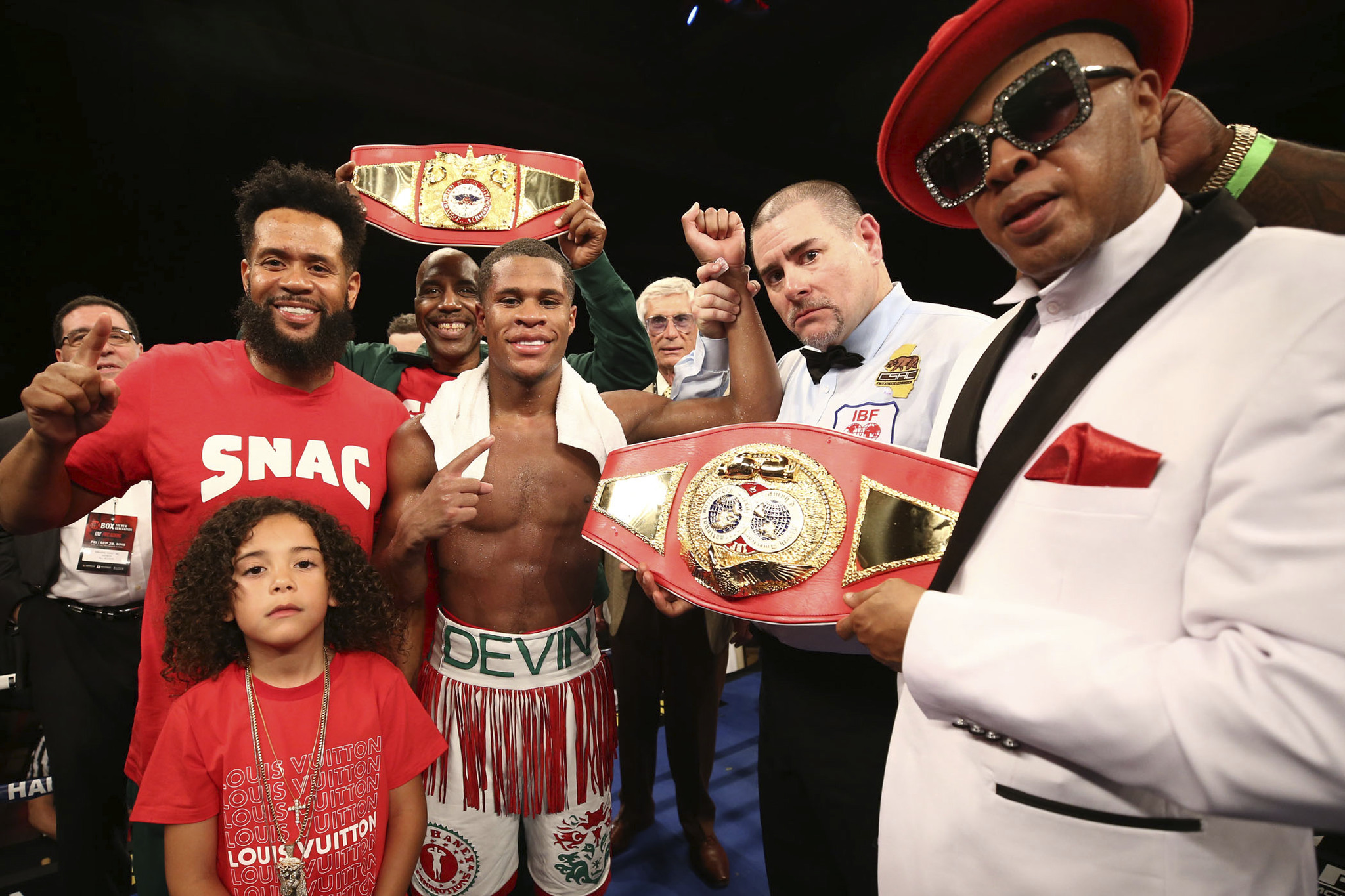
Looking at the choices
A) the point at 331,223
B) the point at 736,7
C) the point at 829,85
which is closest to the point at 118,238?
the point at 331,223

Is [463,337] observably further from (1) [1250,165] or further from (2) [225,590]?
(1) [1250,165]

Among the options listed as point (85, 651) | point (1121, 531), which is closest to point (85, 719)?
point (85, 651)

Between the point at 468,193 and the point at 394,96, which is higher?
the point at 394,96

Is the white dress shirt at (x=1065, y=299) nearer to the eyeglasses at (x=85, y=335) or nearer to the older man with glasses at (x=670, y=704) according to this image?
the older man with glasses at (x=670, y=704)

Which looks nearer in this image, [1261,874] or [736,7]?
[1261,874]

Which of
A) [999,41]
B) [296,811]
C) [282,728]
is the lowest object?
[296,811]

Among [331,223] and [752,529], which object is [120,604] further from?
[752,529]

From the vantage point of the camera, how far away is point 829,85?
482cm

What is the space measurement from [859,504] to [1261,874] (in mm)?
686

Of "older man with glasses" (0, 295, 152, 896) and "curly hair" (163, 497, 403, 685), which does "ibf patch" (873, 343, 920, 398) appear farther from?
"older man with glasses" (0, 295, 152, 896)

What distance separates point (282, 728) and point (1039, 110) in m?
1.91

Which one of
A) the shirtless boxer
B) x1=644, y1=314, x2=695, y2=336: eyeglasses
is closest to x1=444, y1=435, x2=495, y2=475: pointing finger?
the shirtless boxer

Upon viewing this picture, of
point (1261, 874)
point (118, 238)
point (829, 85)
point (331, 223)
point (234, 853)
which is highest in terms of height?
point (829, 85)

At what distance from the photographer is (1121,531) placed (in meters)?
0.73
